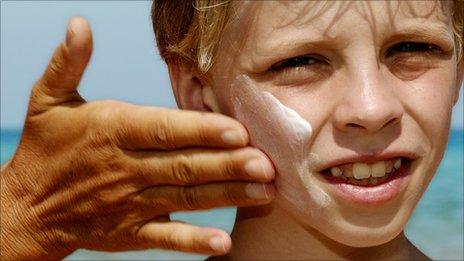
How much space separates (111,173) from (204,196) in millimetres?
266

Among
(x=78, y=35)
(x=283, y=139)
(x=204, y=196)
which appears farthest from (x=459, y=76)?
(x=78, y=35)

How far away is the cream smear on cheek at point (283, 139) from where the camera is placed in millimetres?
2541

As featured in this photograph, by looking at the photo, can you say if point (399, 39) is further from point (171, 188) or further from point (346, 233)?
point (171, 188)

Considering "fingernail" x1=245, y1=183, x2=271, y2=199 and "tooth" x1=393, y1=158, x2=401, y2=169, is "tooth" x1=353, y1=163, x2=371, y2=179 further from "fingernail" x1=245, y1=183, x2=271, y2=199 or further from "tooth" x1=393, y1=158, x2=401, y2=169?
"fingernail" x1=245, y1=183, x2=271, y2=199

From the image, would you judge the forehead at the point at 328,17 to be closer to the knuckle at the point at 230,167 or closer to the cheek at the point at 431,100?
the cheek at the point at 431,100

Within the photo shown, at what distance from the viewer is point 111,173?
250cm

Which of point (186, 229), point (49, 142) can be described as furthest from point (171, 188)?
A: point (49, 142)

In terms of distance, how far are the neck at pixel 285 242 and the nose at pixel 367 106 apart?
0.53m

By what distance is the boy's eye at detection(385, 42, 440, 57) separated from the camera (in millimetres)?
2564

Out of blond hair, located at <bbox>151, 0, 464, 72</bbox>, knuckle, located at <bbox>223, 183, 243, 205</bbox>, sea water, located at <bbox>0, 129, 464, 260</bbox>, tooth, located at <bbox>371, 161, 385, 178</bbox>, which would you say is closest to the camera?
knuckle, located at <bbox>223, 183, 243, 205</bbox>

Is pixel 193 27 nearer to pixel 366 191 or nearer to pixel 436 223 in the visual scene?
pixel 366 191

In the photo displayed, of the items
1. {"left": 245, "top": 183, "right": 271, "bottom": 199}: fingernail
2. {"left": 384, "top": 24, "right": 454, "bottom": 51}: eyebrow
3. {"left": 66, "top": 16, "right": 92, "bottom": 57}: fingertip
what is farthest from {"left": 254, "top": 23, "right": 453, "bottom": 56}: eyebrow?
{"left": 66, "top": 16, "right": 92, "bottom": 57}: fingertip

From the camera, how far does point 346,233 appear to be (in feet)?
8.50

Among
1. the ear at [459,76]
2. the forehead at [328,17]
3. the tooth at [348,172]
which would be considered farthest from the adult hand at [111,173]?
the ear at [459,76]
